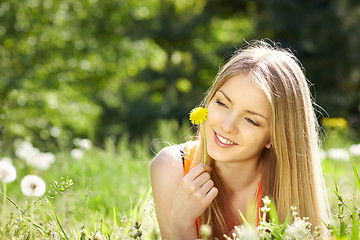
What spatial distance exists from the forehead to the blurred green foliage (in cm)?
129

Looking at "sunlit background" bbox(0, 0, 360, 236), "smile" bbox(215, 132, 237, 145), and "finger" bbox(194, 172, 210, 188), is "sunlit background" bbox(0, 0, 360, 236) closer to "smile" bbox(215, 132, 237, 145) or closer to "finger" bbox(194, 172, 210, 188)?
"finger" bbox(194, 172, 210, 188)

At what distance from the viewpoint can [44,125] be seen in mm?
7371

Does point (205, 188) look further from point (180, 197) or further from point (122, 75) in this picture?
point (122, 75)

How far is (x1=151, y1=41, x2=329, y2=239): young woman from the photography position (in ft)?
6.12

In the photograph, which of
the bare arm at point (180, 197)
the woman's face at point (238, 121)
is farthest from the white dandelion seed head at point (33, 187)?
the woman's face at point (238, 121)

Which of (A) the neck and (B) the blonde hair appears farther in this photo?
(A) the neck

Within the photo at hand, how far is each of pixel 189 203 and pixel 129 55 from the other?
250 inches

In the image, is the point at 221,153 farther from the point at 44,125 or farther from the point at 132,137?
the point at 132,137

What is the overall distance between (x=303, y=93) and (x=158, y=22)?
12.3 meters

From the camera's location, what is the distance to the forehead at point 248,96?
1885 millimetres

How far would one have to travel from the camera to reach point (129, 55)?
7.93 meters

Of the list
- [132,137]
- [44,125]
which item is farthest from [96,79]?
[132,137]

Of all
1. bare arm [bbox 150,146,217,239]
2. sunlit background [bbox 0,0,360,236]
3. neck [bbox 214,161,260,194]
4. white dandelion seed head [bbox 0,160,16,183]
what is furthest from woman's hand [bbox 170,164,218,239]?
white dandelion seed head [bbox 0,160,16,183]

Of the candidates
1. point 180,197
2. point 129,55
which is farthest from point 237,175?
point 129,55
